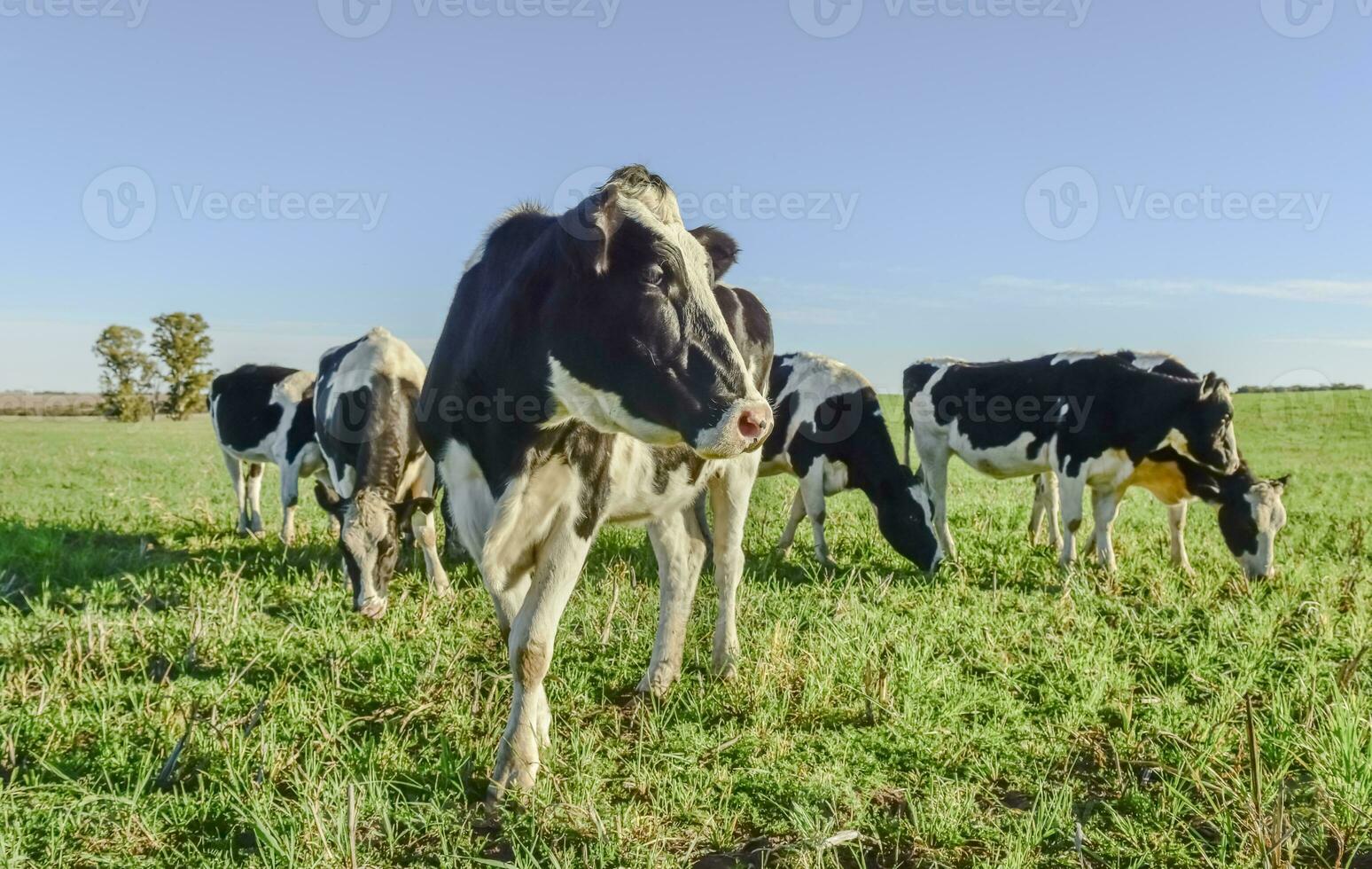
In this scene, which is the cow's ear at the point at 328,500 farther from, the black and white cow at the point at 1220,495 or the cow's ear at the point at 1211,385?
the cow's ear at the point at 1211,385

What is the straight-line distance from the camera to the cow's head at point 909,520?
25.7 ft

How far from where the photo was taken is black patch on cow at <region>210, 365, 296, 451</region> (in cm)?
1045

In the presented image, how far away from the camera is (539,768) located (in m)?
3.46

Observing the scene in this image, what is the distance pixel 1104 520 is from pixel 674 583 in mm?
5474

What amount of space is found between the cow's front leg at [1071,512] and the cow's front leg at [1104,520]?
0.72 feet

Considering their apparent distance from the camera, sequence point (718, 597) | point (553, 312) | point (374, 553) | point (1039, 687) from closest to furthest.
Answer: point (553, 312), point (1039, 687), point (718, 597), point (374, 553)

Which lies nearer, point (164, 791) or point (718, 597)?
point (164, 791)

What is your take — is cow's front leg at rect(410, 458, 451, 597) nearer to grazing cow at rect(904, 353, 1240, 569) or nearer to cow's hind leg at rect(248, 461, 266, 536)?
cow's hind leg at rect(248, 461, 266, 536)

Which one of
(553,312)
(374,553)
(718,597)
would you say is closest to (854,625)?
(718,597)

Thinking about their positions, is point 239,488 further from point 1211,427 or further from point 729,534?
point 1211,427

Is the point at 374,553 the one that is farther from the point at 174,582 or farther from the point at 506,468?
the point at 506,468

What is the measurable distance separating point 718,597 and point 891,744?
5.71 ft

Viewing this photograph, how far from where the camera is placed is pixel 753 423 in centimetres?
290

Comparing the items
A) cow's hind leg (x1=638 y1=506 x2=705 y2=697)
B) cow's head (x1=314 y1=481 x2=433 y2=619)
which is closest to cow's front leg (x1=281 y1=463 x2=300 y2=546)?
cow's head (x1=314 y1=481 x2=433 y2=619)
